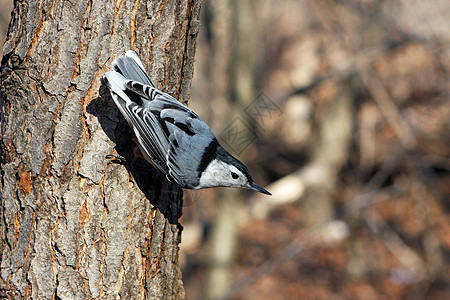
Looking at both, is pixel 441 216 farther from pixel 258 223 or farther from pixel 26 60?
pixel 26 60

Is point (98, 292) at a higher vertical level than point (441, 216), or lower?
lower

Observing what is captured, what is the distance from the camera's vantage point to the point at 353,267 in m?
6.44

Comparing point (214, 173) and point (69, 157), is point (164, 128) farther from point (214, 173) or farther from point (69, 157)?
point (69, 157)

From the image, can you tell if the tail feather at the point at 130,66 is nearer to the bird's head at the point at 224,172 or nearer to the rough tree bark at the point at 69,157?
the rough tree bark at the point at 69,157

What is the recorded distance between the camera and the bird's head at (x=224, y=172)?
228 centimetres

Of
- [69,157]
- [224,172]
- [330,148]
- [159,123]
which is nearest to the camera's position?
[69,157]

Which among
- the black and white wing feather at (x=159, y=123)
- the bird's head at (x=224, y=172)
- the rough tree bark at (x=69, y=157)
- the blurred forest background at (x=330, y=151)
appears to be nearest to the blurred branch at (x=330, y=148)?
the blurred forest background at (x=330, y=151)

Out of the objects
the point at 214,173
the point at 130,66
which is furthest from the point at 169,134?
the point at 130,66

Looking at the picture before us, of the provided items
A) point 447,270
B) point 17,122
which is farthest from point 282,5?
point 17,122

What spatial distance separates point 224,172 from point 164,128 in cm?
38

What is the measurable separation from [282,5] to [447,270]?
4.23 metres

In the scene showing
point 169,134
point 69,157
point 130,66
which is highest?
point 130,66

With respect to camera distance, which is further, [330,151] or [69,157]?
[330,151]

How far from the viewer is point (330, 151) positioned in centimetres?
693
